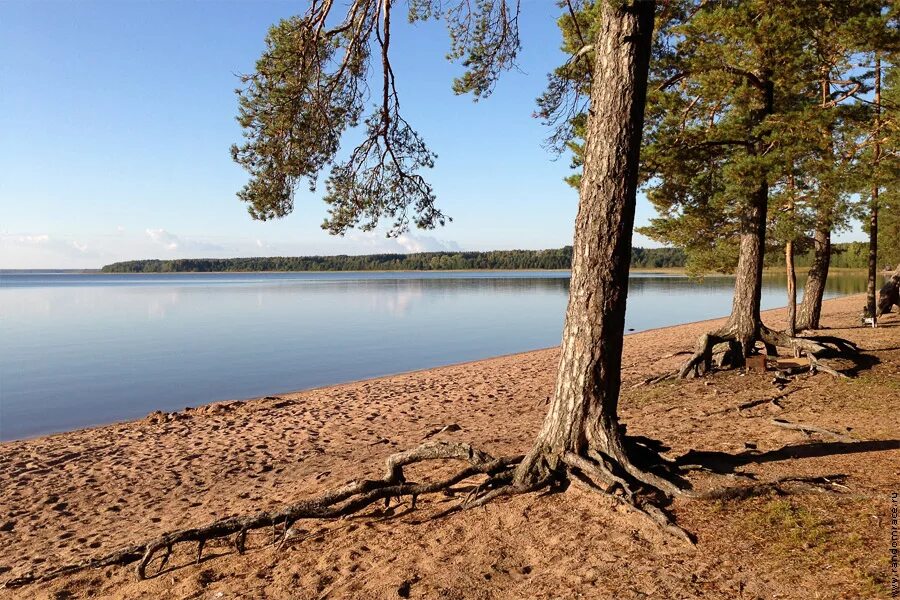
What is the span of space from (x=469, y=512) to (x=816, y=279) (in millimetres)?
15909

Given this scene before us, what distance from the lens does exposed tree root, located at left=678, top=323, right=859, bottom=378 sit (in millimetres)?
10883

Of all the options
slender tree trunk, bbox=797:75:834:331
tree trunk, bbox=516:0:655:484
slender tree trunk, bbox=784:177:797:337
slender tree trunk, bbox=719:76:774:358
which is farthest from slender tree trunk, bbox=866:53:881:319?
tree trunk, bbox=516:0:655:484

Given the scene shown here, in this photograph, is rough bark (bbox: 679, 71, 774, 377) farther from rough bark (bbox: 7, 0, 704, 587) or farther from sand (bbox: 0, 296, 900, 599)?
rough bark (bbox: 7, 0, 704, 587)

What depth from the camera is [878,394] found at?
881 cm

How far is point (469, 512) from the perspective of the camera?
5.06 metres

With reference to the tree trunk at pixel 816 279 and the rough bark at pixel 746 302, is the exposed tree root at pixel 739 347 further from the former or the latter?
the tree trunk at pixel 816 279

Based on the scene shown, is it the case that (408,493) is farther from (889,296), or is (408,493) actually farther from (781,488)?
(889,296)

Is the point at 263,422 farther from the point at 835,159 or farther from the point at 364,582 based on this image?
the point at 835,159

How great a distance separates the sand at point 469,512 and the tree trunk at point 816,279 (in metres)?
4.19

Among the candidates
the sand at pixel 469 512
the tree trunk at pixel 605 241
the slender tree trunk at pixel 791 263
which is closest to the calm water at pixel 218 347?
the sand at pixel 469 512

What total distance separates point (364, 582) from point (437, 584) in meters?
0.56

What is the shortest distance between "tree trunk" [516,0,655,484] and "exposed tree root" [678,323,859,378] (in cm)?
657

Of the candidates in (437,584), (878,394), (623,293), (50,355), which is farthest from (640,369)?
(50,355)

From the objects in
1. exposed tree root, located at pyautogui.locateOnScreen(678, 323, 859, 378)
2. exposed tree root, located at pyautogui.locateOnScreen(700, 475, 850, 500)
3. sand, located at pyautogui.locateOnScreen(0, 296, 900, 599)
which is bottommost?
sand, located at pyautogui.locateOnScreen(0, 296, 900, 599)
